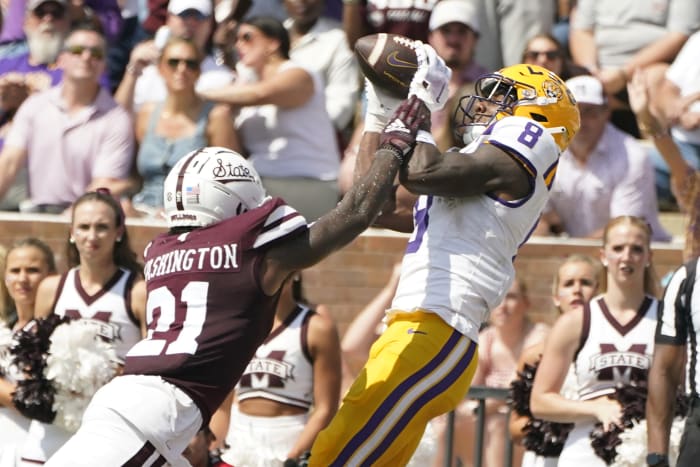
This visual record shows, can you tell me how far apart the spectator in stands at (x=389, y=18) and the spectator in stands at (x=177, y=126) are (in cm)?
121

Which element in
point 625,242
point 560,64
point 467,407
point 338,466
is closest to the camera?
point 338,466

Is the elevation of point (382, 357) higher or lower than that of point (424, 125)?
lower

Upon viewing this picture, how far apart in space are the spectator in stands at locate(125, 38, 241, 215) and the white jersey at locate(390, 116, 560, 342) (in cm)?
467

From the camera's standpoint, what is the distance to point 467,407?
941 centimetres

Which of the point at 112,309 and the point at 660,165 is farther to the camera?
the point at 660,165

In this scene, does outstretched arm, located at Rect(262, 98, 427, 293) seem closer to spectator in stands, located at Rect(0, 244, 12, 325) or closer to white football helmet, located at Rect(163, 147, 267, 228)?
white football helmet, located at Rect(163, 147, 267, 228)

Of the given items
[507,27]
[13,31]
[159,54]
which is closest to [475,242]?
[159,54]

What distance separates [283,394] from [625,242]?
1980 mm

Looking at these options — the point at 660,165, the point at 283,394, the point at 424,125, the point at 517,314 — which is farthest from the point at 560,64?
the point at 424,125

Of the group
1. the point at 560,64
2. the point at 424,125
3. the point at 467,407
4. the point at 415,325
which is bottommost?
the point at 467,407

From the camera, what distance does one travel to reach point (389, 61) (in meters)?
6.34

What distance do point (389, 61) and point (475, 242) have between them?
80 cm

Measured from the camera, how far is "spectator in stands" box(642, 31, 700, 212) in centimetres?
1041

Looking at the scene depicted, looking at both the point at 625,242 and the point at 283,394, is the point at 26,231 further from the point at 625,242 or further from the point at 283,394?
the point at 625,242
